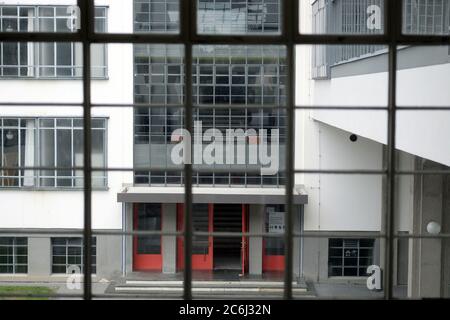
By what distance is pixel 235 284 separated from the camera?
11.9 metres

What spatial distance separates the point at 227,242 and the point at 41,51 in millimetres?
4492

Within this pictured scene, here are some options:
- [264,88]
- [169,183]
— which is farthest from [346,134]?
[169,183]

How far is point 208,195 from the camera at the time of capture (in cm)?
1261

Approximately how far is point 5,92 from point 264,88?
15.1 ft

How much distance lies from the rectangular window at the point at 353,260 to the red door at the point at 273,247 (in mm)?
846

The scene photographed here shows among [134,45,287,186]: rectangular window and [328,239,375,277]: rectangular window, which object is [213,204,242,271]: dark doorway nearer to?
[134,45,287,186]: rectangular window

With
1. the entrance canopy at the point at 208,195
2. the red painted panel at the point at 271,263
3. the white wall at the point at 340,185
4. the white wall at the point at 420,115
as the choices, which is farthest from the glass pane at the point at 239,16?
the red painted panel at the point at 271,263

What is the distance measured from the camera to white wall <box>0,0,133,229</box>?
11438mm

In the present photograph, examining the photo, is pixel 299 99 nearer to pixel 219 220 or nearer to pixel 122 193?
pixel 219 220

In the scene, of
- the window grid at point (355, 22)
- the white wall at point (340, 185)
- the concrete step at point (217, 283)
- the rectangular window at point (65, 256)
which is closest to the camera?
the window grid at point (355, 22)

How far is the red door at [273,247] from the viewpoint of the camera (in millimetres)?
11584

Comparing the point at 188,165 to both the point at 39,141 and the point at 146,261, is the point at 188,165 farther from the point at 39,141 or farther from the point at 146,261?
the point at 146,261

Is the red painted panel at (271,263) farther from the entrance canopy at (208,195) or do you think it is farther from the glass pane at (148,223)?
the glass pane at (148,223)
